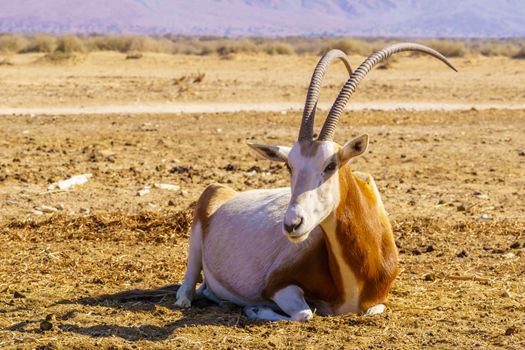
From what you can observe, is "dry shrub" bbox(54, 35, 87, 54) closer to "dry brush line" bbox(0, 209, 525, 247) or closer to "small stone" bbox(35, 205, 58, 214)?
"small stone" bbox(35, 205, 58, 214)

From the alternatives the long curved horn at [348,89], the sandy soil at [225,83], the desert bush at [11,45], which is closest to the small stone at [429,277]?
the long curved horn at [348,89]

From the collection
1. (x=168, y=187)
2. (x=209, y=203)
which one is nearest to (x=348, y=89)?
(x=209, y=203)

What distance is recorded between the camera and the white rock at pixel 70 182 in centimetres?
1281

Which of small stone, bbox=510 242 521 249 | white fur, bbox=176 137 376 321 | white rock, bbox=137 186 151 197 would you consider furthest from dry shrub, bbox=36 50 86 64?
white fur, bbox=176 137 376 321

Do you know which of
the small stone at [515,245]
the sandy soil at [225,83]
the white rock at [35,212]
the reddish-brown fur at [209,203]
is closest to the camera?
the reddish-brown fur at [209,203]

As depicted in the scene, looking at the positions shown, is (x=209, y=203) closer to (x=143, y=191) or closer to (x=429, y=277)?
(x=429, y=277)

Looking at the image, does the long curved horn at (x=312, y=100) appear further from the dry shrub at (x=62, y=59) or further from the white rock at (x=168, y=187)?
the dry shrub at (x=62, y=59)

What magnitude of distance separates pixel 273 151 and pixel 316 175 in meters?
0.45

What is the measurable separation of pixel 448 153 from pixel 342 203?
29.2ft

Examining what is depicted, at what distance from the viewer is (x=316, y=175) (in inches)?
264

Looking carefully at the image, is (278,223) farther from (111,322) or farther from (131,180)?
(131,180)

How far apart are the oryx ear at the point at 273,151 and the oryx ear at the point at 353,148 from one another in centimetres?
39

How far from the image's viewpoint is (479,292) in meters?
8.07

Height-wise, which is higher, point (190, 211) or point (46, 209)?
point (190, 211)
